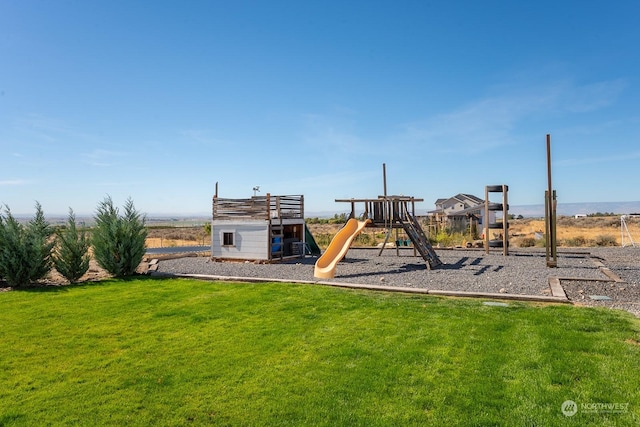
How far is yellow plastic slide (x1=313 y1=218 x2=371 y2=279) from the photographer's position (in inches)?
477

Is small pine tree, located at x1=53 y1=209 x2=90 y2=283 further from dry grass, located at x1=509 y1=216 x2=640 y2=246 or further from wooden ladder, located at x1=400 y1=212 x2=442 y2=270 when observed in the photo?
dry grass, located at x1=509 y1=216 x2=640 y2=246

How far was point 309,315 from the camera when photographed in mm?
7262

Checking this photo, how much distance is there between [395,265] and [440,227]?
57.8ft

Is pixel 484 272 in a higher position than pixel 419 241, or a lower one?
lower

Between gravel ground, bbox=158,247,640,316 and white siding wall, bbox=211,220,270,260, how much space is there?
23.2 inches

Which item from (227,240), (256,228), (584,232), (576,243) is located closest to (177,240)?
(227,240)

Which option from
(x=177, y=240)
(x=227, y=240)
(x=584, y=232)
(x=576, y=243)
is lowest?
(x=177, y=240)

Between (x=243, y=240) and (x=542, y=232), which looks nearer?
(x=243, y=240)

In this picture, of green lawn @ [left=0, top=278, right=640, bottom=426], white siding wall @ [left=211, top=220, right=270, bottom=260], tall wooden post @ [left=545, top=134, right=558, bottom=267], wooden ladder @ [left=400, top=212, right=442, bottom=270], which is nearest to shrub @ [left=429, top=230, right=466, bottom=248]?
wooden ladder @ [left=400, top=212, right=442, bottom=270]

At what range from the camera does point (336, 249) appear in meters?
13.9

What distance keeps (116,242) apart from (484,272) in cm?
1175

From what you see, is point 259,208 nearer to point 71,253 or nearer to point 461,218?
point 71,253

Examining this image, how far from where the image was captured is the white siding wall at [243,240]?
16281 mm

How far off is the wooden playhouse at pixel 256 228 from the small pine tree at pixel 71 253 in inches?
236
